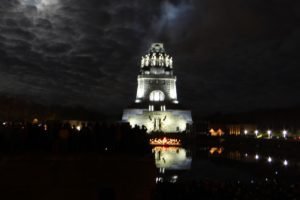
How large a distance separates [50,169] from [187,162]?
701 inches

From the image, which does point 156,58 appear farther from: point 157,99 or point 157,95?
point 157,99

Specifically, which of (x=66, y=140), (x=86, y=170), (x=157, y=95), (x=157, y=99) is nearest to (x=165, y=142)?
(x=66, y=140)

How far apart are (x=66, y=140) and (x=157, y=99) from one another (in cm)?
7072

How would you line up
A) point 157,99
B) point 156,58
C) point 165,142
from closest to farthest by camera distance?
1. point 165,142
2. point 157,99
3. point 156,58

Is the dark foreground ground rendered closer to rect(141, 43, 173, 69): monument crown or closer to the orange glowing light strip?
the orange glowing light strip

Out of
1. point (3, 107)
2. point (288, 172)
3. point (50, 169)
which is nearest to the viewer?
point (50, 169)

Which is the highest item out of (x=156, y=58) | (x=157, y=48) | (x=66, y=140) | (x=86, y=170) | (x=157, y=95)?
(x=157, y=48)

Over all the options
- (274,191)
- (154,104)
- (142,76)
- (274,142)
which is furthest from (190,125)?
(274,191)

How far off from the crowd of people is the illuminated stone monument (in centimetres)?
5759

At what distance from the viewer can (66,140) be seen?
13.8 m

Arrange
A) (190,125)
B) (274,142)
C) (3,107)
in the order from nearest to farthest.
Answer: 1. (274,142)
2. (3,107)
3. (190,125)

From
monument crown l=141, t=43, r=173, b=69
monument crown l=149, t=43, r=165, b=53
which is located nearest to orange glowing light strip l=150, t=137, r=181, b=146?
monument crown l=141, t=43, r=173, b=69

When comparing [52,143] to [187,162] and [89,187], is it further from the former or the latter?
[187,162]

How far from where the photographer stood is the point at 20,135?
14.1 m
